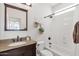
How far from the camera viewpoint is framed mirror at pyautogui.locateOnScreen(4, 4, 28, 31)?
3.41ft

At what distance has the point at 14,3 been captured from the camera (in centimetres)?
107

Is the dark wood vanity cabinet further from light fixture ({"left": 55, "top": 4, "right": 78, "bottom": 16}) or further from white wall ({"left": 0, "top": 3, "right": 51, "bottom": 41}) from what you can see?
light fixture ({"left": 55, "top": 4, "right": 78, "bottom": 16})

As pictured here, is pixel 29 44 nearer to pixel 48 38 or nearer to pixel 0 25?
pixel 48 38

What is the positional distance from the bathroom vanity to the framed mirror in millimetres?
207

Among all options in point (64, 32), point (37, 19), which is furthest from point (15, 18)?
point (64, 32)

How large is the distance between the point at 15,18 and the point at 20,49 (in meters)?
0.41

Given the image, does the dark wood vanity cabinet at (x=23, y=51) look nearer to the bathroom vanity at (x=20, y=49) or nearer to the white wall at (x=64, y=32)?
the bathroom vanity at (x=20, y=49)

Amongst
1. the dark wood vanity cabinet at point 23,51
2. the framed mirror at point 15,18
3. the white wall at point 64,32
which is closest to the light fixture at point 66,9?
the white wall at point 64,32

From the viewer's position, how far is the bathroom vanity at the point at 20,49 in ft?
3.24

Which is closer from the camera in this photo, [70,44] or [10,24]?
[10,24]

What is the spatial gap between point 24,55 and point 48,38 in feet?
1.33

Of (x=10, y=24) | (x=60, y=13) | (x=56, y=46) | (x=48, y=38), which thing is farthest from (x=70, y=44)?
(x=10, y=24)

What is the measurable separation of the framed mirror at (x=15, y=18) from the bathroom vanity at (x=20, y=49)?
0.21m

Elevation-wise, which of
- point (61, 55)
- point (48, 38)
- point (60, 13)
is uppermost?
point (60, 13)
